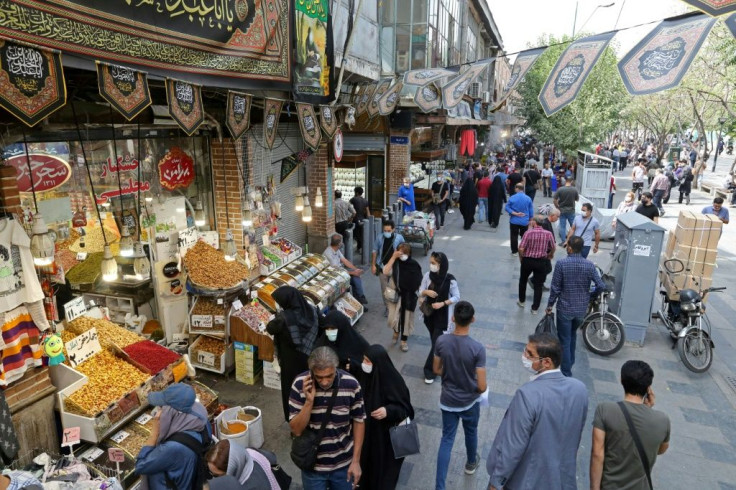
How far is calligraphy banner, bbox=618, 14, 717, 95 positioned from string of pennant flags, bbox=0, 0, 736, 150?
0.5 inches

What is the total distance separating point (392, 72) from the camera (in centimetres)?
1451

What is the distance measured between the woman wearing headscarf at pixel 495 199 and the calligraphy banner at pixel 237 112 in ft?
39.5

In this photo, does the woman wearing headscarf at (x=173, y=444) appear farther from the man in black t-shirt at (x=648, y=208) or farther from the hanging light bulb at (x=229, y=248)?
the man in black t-shirt at (x=648, y=208)

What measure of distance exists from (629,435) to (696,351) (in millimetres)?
4972

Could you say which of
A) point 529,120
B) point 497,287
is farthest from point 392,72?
point 529,120

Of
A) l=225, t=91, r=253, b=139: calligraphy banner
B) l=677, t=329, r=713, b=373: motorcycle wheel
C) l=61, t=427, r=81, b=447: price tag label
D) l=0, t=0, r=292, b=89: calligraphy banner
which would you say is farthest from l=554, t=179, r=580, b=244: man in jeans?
l=61, t=427, r=81, b=447: price tag label

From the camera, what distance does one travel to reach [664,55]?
6664mm

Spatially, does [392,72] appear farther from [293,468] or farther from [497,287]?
[293,468]

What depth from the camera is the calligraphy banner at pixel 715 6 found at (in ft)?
18.9

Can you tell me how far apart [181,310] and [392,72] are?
1018 cm

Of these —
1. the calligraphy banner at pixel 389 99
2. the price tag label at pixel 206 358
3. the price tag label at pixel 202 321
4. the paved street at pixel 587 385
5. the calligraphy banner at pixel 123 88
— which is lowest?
the paved street at pixel 587 385

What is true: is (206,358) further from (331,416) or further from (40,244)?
(331,416)

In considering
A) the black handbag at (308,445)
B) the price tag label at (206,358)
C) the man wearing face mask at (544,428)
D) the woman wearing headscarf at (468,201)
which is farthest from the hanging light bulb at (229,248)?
the woman wearing headscarf at (468,201)

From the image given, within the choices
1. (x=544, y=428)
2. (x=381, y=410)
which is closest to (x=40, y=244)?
(x=381, y=410)
